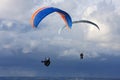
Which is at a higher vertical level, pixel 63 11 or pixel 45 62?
pixel 63 11

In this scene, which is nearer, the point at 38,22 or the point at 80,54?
the point at 38,22

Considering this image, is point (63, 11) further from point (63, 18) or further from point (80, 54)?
point (80, 54)

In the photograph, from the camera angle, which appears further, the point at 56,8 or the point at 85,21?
the point at 85,21

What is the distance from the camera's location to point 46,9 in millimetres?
48375

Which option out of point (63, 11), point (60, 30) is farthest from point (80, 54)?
point (63, 11)

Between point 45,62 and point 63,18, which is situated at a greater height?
point 63,18

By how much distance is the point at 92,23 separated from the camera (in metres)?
51.2

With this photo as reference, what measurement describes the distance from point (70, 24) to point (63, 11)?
246cm

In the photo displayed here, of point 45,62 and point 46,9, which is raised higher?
point 46,9

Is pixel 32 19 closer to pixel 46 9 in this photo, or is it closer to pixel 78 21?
pixel 46 9

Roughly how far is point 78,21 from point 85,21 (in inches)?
46.7

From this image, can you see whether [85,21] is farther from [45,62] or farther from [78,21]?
[45,62]

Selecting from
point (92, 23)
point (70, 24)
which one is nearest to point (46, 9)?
point (70, 24)

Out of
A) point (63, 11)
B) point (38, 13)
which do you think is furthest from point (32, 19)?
point (63, 11)
